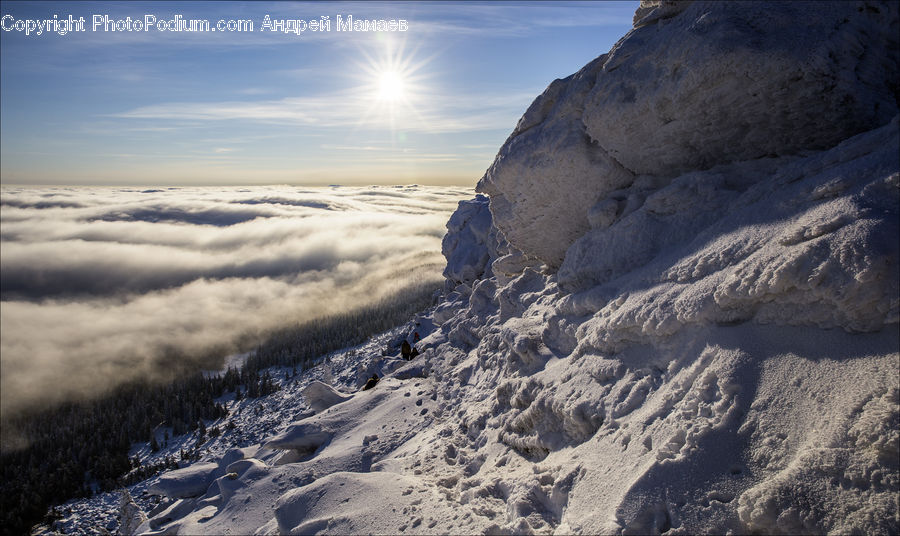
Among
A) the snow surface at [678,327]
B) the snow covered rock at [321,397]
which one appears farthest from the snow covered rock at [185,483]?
the snow covered rock at [321,397]

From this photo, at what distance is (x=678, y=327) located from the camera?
630cm

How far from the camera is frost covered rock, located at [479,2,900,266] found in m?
7.43

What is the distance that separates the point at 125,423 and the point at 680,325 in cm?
7628

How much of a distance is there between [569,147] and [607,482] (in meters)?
7.97

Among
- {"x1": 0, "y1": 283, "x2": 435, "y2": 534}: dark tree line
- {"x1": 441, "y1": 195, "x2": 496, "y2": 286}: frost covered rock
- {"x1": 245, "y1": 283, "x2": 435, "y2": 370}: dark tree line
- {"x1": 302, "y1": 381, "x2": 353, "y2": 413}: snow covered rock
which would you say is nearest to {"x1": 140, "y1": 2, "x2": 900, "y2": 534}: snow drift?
{"x1": 302, "y1": 381, "x2": 353, "y2": 413}: snow covered rock

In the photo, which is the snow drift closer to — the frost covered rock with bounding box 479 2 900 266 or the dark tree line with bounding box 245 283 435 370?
the frost covered rock with bounding box 479 2 900 266

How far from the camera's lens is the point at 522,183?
12.2 meters

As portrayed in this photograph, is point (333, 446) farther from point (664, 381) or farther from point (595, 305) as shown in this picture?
point (664, 381)

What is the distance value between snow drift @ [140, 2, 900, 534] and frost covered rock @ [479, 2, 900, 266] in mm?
40

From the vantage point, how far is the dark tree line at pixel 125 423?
4581 centimetres

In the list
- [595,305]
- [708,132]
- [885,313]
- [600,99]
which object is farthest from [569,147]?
[885,313]

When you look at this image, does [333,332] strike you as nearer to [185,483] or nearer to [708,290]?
[185,483]

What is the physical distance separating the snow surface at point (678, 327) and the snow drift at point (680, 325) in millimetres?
30

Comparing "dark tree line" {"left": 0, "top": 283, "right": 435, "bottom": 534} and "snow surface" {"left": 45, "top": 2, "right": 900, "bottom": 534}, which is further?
"dark tree line" {"left": 0, "top": 283, "right": 435, "bottom": 534}
